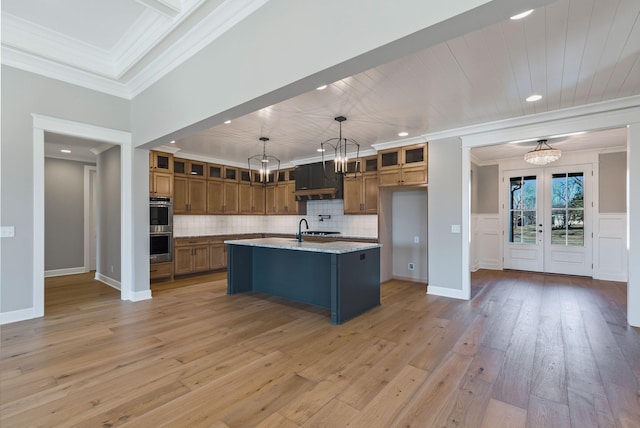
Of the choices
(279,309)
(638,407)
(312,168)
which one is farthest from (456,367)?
(312,168)

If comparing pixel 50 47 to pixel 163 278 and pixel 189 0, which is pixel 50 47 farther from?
pixel 163 278

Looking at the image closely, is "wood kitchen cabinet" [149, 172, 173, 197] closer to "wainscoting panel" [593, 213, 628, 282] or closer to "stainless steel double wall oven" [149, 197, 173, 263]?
"stainless steel double wall oven" [149, 197, 173, 263]

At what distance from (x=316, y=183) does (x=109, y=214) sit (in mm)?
4116

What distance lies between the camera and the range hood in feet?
21.6

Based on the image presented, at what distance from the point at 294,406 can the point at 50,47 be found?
467cm

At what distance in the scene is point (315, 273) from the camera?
429 cm

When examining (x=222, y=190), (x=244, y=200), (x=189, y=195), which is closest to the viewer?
(x=189, y=195)

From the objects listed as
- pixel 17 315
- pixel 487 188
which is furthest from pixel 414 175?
pixel 17 315

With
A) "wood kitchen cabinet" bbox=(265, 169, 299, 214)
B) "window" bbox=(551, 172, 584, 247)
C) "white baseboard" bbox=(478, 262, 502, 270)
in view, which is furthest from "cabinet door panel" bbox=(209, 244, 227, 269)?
"window" bbox=(551, 172, 584, 247)

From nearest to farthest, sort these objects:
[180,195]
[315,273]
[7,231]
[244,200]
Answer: [7,231]
[315,273]
[180,195]
[244,200]

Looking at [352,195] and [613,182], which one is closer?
[613,182]

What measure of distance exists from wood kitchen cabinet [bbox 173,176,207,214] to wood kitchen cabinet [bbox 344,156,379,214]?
3224mm

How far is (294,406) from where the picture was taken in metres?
2.04

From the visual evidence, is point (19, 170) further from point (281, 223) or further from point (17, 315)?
point (281, 223)
